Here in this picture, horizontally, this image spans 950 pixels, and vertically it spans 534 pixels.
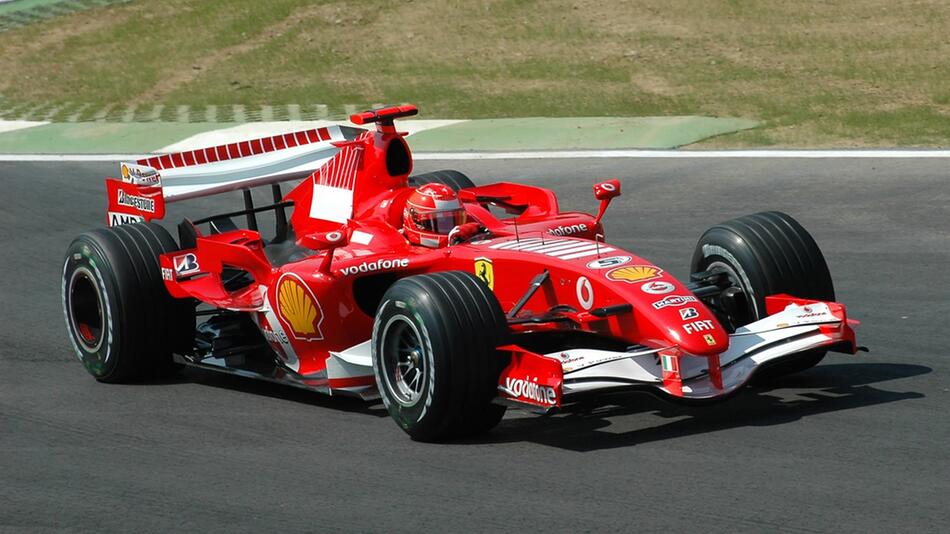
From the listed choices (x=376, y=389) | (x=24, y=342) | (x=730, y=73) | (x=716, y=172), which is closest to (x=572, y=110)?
(x=730, y=73)

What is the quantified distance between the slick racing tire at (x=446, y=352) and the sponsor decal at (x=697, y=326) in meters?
0.91

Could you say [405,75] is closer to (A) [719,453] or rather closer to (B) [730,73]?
(B) [730,73]

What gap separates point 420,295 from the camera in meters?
7.48

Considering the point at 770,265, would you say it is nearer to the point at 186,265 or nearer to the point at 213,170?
the point at 186,265

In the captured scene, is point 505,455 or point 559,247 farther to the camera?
point 559,247

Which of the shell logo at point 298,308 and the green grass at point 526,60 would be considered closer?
the shell logo at point 298,308

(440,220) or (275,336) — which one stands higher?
(440,220)

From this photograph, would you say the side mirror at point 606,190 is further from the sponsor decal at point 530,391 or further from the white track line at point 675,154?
the white track line at point 675,154

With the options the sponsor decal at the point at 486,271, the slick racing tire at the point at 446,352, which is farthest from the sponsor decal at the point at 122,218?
the slick racing tire at the point at 446,352

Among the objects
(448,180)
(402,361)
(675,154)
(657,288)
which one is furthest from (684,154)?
(402,361)

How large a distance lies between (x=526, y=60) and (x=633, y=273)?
50.4 feet

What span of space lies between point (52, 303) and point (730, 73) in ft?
39.1

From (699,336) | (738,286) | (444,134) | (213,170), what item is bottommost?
(444,134)

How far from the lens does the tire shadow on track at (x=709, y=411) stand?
24.8 feet
